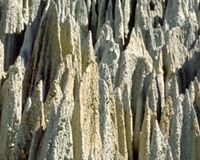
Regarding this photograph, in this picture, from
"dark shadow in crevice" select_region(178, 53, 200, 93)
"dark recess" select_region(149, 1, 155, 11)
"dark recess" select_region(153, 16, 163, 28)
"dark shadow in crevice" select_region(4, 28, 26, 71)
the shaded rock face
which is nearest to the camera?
the shaded rock face

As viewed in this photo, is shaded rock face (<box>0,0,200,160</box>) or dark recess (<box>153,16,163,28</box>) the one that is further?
dark recess (<box>153,16,163,28</box>)

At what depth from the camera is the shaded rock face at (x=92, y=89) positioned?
1067 cm

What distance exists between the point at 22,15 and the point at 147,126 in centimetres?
607

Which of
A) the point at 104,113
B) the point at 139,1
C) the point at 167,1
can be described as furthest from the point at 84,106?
the point at 167,1

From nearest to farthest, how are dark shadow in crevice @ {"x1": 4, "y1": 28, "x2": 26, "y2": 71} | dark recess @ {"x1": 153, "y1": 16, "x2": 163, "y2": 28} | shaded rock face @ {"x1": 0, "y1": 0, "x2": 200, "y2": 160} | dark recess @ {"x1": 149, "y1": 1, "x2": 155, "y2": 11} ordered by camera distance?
shaded rock face @ {"x1": 0, "y1": 0, "x2": 200, "y2": 160}
dark shadow in crevice @ {"x1": 4, "y1": 28, "x2": 26, "y2": 71}
dark recess @ {"x1": 153, "y1": 16, "x2": 163, "y2": 28}
dark recess @ {"x1": 149, "y1": 1, "x2": 155, "y2": 11}

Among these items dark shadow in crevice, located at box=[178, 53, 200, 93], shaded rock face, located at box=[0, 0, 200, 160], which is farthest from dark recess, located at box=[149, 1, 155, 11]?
dark shadow in crevice, located at box=[178, 53, 200, 93]

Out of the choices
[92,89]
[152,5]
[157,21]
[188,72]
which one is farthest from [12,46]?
[152,5]

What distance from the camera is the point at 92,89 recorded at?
11.8m

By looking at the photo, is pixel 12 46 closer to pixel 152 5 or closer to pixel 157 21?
pixel 157 21

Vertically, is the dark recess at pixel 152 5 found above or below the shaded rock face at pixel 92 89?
above

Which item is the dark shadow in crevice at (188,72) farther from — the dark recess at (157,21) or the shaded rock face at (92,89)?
the dark recess at (157,21)

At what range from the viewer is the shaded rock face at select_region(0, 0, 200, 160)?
10672mm

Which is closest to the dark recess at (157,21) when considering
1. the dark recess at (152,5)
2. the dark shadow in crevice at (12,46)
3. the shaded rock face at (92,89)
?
the dark recess at (152,5)

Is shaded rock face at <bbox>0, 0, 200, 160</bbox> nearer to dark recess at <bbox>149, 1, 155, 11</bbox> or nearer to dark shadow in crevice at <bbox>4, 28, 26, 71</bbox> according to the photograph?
dark shadow in crevice at <bbox>4, 28, 26, 71</bbox>
